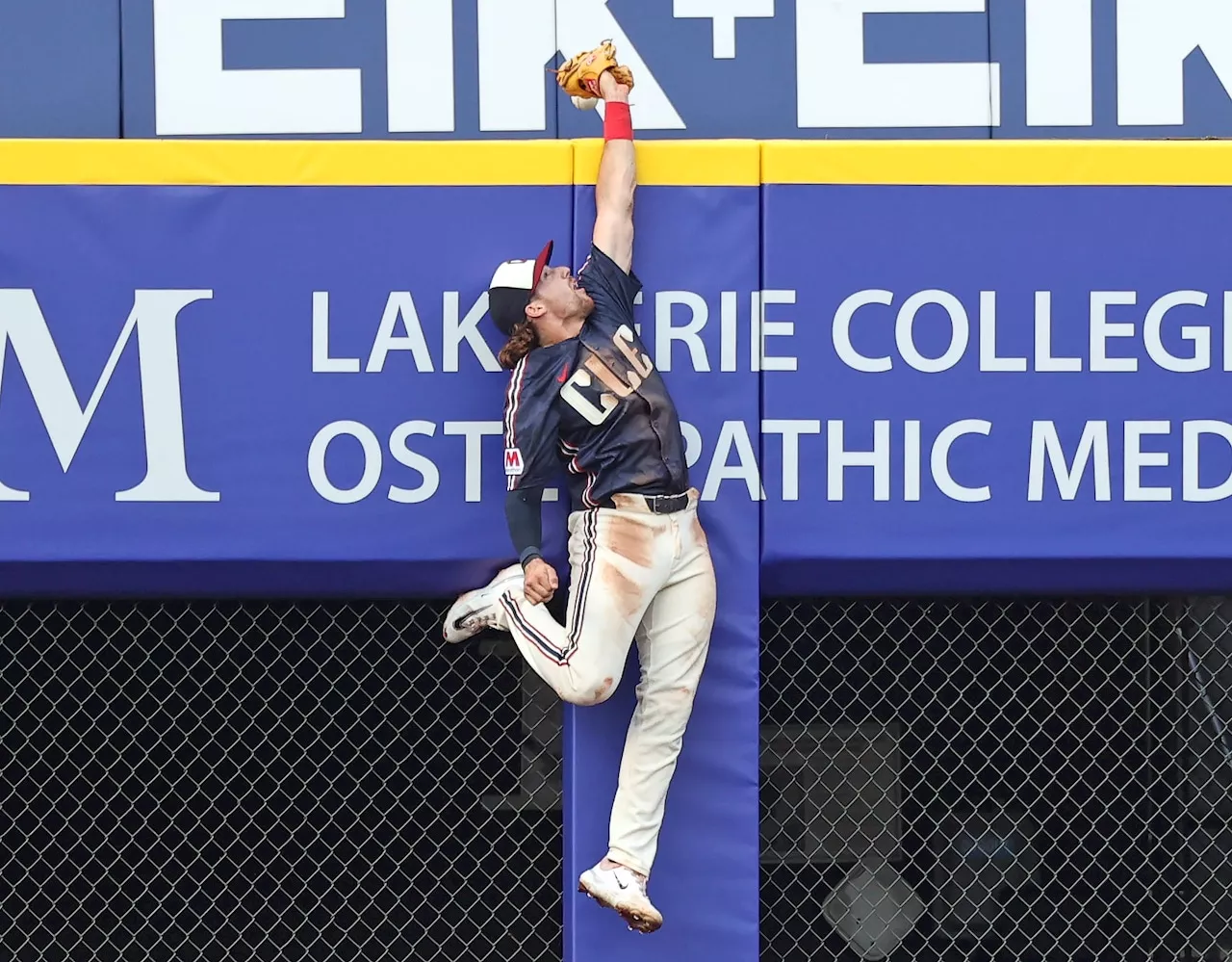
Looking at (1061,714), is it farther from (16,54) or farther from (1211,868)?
(16,54)

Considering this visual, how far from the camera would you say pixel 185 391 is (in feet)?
12.6

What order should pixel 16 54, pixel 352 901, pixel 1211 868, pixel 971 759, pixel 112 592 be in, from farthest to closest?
pixel 352 901 → pixel 971 759 → pixel 1211 868 → pixel 16 54 → pixel 112 592

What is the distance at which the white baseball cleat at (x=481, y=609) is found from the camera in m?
3.77

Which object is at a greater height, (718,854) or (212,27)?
(212,27)

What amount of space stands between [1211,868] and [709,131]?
3.69 meters

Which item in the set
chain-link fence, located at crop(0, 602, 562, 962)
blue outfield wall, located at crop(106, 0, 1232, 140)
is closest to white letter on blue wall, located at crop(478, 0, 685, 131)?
blue outfield wall, located at crop(106, 0, 1232, 140)

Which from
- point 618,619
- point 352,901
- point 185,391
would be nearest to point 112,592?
point 185,391

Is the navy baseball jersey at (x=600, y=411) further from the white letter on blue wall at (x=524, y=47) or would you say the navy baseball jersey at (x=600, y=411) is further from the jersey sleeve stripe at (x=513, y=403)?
the white letter on blue wall at (x=524, y=47)

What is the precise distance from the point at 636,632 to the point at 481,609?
1.44ft

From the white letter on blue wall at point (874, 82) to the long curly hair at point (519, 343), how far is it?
4.25ft

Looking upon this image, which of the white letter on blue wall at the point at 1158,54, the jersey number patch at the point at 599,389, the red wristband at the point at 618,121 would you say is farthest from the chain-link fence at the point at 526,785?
the red wristband at the point at 618,121

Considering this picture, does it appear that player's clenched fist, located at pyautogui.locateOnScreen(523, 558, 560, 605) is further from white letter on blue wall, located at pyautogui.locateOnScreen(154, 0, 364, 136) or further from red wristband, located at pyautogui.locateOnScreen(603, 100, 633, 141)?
white letter on blue wall, located at pyautogui.locateOnScreen(154, 0, 364, 136)

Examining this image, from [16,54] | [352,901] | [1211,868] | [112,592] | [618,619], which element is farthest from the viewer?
[352,901]

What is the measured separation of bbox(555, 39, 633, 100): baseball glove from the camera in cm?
378
